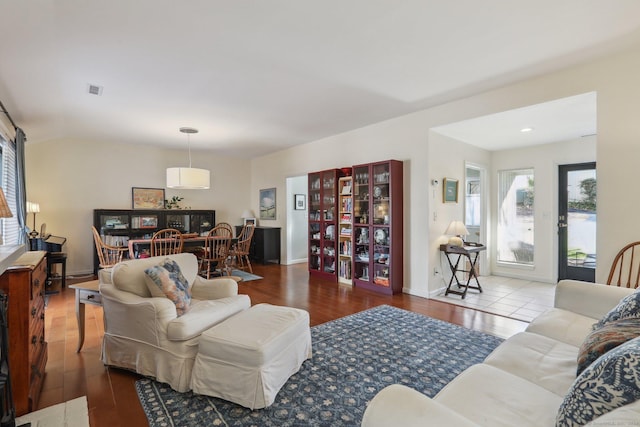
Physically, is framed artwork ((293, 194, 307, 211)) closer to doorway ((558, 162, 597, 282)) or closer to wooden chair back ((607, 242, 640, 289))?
doorway ((558, 162, 597, 282))

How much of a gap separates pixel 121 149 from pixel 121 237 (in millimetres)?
1794

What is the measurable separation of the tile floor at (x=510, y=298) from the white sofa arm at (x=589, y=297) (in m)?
1.35

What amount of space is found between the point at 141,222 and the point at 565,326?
6.68 m

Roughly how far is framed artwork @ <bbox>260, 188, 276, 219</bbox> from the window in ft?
15.3

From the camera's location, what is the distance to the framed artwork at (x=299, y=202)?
717 centimetres

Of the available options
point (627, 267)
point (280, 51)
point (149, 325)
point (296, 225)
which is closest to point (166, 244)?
point (149, 325)

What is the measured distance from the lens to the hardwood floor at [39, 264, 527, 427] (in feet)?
6.42

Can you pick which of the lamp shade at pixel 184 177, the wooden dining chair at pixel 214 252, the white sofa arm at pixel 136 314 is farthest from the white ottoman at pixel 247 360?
the lamp shade at pixel 184 177

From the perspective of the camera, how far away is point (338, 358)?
8.13 feet

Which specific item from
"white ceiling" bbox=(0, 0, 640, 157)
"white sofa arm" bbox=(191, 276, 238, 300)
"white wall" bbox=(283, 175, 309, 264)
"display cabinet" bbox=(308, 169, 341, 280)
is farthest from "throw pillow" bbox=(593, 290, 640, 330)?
"white wall" bbox=(283, 175, 309, 264)

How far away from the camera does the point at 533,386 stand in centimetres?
133

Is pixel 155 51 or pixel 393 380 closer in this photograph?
pixel 393 380

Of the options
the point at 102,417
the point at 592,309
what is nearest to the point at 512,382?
the point at 592,309

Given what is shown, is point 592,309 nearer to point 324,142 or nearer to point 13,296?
point 13,296
